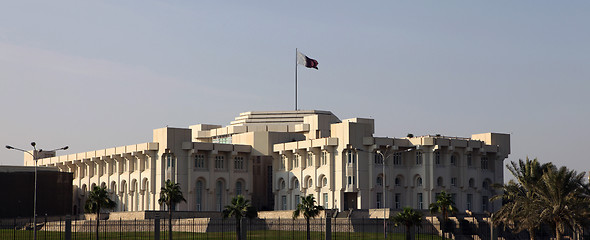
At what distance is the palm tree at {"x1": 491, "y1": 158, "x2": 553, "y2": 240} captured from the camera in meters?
84.4

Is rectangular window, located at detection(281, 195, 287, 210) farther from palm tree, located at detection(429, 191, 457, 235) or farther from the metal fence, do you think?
palm tree, located at detection(429, 191, 457, 235)

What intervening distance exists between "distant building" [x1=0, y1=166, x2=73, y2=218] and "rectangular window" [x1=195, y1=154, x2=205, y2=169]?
75.6ft

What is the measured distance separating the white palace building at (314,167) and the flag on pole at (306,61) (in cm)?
728

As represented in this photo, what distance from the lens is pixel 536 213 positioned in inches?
3302

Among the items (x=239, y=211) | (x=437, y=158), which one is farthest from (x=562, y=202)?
(x=437, y=158)

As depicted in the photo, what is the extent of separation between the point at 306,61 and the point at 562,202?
2670 inches

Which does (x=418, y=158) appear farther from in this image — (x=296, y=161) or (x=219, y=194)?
(x=219, y=194)

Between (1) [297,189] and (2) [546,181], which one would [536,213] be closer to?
(2) [546,181]

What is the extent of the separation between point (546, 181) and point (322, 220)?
102ft

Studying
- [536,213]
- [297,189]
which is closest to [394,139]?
[297,189]

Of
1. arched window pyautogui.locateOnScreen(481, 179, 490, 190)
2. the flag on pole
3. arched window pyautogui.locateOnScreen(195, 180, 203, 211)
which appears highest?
the flag on pole

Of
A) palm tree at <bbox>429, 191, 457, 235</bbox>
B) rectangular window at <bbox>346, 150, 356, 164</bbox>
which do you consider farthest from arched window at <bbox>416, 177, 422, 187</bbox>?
palm tree at <bbox>429, 191, 457, 235</bbox>

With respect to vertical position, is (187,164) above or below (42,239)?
above

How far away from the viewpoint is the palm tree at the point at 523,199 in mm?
84438
